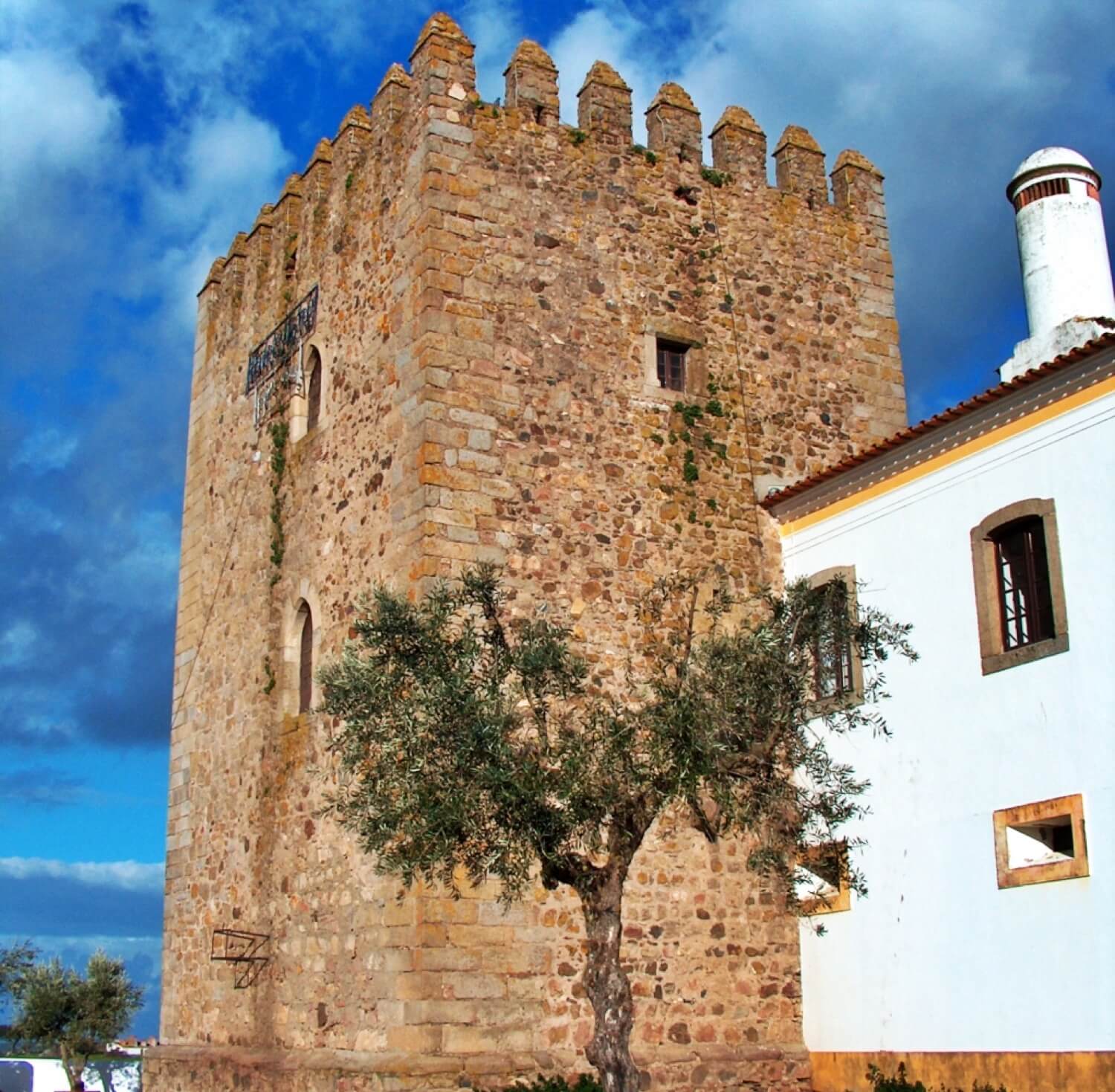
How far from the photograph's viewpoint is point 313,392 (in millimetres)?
17203

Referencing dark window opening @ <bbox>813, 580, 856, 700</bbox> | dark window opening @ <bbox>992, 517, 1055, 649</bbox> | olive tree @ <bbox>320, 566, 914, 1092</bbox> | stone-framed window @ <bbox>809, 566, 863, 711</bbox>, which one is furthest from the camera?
stone-framed window @ <bbox>809, 566, 863, 711</bbox>

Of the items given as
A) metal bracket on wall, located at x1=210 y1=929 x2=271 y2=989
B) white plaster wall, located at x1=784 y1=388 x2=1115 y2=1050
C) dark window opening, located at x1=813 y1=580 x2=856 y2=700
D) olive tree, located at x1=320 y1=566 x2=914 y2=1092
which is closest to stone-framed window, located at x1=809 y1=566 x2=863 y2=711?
dark window opening, located at x1=813 y1=580 x2=856 y2=700

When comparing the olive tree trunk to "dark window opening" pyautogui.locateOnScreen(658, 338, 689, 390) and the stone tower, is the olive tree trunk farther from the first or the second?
"dark window opening" pyautogui.locateOnScreen(658, 338, 689, 390)

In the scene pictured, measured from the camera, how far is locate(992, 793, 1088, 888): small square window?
12.3 m

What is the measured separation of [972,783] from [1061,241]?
6.80 metres

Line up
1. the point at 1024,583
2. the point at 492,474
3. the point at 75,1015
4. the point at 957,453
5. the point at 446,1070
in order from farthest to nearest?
1. the point at 75,1015
2. the point at 492,474
3. the point at 957,453
4. the point at 1024,583
5. the point at 446,1070

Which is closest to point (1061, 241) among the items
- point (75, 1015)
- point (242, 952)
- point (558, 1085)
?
point (558, 1085)

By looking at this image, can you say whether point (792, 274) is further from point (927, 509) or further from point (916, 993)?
point (916, 993)

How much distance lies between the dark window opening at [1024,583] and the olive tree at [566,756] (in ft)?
7.63

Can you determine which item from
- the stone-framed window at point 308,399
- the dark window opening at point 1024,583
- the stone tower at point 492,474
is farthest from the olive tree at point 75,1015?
the dark window opening at point 1024,583

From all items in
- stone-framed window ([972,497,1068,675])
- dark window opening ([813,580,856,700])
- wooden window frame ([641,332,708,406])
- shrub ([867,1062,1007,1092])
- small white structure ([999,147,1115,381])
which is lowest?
shrub ([867,1062,1007,1092])

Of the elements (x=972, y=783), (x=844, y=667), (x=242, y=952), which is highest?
(x=844, y=667)

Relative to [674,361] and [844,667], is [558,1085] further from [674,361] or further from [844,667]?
[674,361]

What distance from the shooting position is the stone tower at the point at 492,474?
13695 mm
